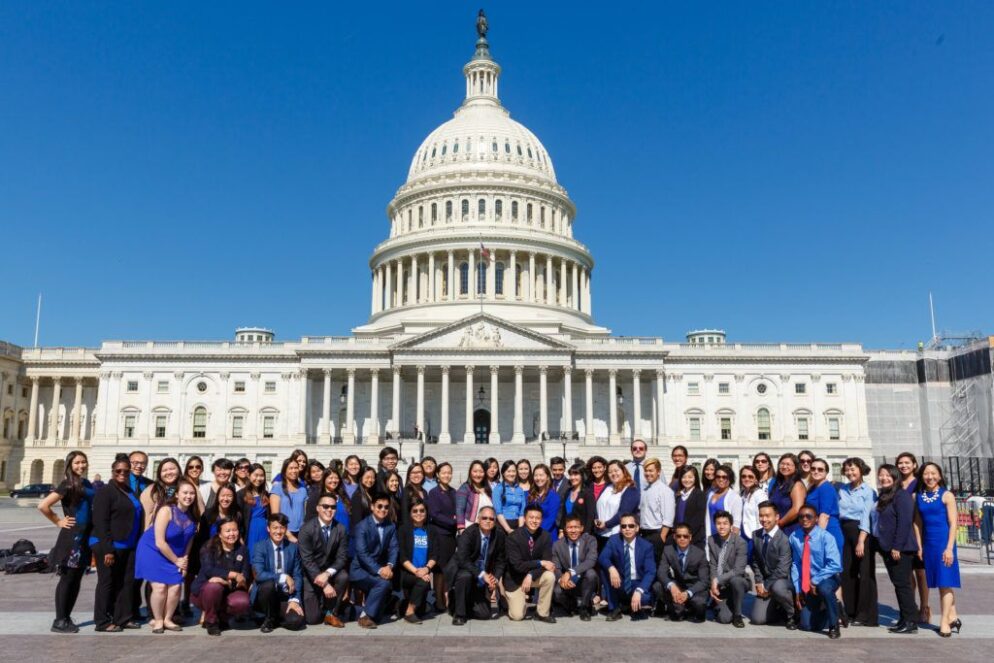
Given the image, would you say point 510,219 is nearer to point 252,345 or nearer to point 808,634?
point 252,345

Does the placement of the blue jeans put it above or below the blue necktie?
below

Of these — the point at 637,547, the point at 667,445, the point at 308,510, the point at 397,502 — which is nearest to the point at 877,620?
the point at 637,547

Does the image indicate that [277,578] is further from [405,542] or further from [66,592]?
[66,592]

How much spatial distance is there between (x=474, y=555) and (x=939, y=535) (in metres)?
7.69

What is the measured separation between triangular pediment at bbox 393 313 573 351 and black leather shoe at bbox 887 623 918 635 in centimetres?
5230

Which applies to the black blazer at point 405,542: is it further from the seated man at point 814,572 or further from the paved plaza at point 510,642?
the seated man at point 814,572

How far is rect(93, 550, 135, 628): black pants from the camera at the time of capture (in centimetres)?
1283

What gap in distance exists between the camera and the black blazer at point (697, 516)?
46.9 feet

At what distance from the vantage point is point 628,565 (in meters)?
13.9

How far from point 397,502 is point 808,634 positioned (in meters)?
7.13

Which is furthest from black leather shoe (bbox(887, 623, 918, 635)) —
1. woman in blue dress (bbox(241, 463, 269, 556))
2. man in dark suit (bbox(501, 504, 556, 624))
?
woman in blue dress (bbox(241, 463, 269, 556))

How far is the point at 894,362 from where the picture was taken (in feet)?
249

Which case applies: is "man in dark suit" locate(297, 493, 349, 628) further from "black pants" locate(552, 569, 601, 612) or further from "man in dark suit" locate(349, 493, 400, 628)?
"black pants" locate(552, 569, 601, 612)

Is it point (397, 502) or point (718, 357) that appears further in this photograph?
point (718, 357)
